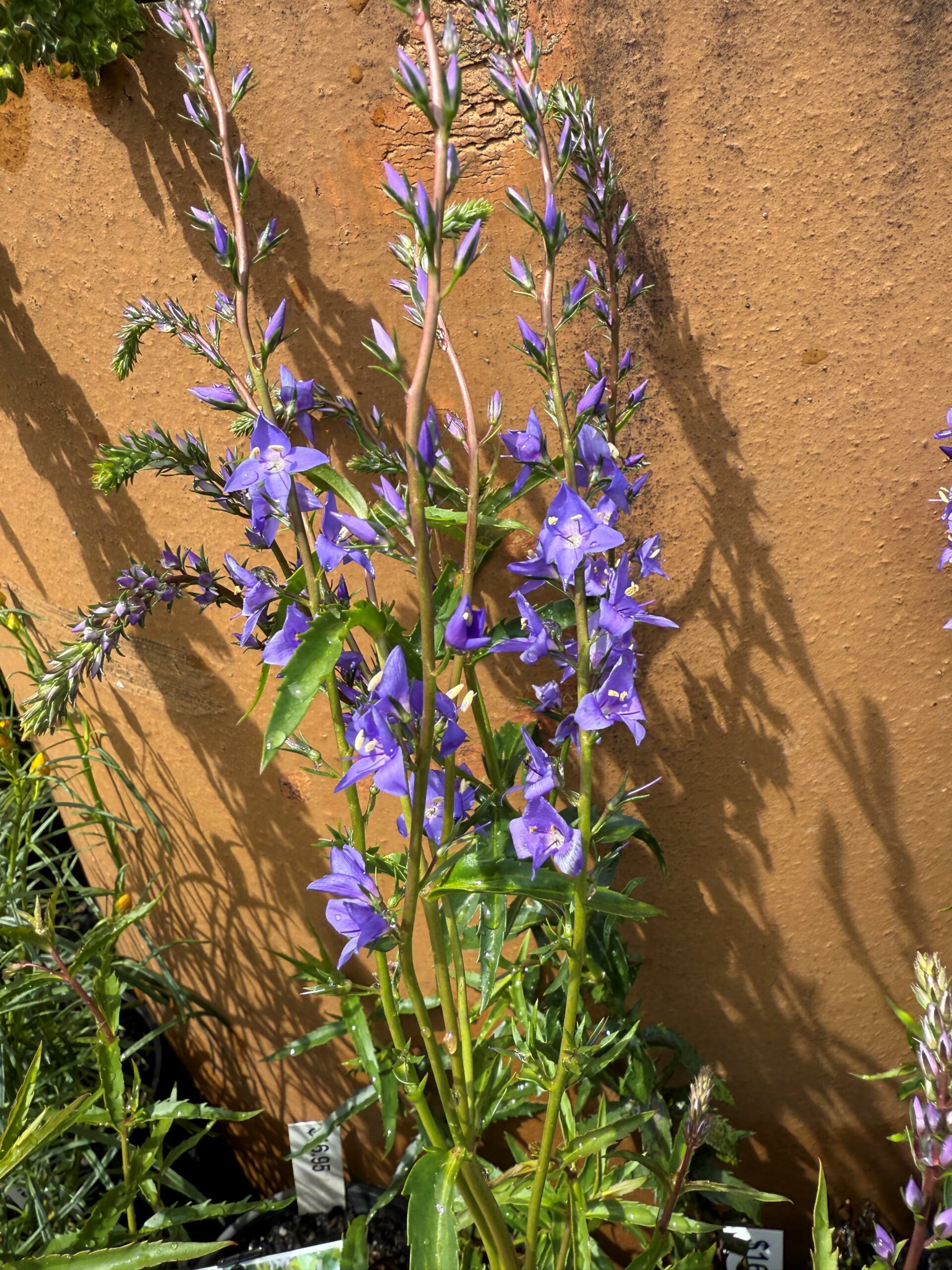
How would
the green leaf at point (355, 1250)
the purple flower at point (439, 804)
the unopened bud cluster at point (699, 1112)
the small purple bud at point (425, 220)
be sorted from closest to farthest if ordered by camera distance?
the small purple bud at point (425, 220) → the purple flower at point (439, 804) → the unopened bud cluster at point (699, 1112) → the green leaf at point (355, 1250)

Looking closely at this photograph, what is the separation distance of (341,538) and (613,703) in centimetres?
31

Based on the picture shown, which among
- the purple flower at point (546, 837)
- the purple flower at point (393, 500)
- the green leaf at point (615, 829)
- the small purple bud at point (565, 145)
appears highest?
the small purple bud at point (565, 145)

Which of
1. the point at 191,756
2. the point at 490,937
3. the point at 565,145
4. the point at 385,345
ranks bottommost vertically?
the point at 490,937

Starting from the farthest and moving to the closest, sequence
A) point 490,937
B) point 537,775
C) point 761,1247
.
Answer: point 761,1247, point 490,937, point 537,775

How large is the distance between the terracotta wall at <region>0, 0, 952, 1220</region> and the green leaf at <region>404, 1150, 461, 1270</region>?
66 centimetres

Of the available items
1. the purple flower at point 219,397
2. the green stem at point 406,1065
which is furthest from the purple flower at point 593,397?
the green stem at point 406,1065

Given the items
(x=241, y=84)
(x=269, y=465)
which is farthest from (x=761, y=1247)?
(x=241, y=84)

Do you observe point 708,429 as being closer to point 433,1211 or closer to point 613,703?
point 613,703

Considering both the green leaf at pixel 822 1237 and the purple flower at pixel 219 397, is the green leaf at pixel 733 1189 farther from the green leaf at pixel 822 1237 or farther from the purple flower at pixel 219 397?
the purple flower at pixel 219 397

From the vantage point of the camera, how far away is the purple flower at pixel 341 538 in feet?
2.48

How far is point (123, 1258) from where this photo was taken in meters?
0.90

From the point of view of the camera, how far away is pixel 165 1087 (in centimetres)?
206

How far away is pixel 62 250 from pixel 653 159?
81 cm

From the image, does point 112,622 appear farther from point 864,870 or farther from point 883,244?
point 864,870
